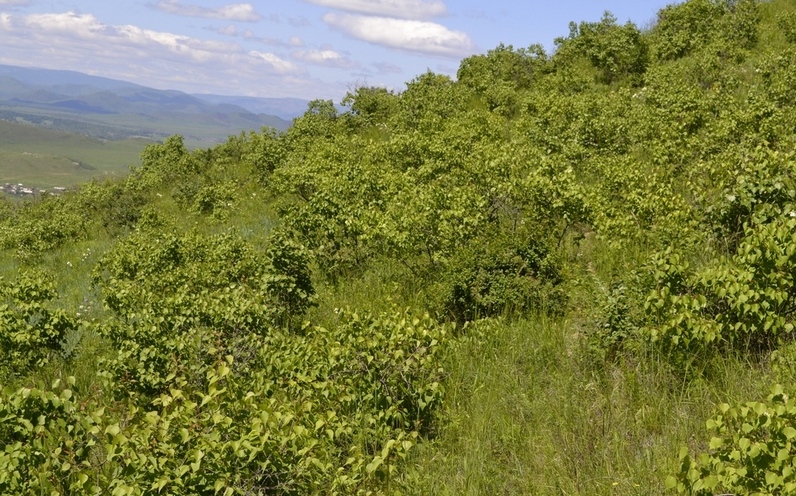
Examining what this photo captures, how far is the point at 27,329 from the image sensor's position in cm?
894

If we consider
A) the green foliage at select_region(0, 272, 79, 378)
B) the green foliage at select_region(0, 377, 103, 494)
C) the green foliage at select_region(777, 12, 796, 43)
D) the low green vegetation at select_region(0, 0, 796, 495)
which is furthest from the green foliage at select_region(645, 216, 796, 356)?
the green foliage at select_region(777, 12, 796, 43)

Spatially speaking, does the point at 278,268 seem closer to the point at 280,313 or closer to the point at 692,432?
the point at 280,313

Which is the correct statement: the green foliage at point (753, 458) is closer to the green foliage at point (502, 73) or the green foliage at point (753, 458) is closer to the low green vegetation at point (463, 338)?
the low green vegetation at point (463, 338)

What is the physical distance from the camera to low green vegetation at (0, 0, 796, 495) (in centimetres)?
467

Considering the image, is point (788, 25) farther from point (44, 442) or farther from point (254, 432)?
point (44, 442)

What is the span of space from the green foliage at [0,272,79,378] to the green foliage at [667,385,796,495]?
888 cm

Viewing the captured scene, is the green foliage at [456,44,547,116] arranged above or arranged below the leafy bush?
above

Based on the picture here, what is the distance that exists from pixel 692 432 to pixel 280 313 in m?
6.61

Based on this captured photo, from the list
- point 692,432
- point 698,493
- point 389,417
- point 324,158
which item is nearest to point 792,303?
point 692,432

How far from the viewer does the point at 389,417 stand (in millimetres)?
6031

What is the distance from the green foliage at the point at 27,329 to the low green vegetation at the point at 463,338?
63 mm

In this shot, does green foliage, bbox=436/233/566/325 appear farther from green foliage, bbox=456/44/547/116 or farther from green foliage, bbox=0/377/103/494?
green foliage, bbox=456/44/547/116

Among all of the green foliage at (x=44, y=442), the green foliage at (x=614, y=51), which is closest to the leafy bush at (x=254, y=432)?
the green foliage at (x=44, y=442)

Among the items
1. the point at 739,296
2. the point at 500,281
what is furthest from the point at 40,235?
the point at 739,296
